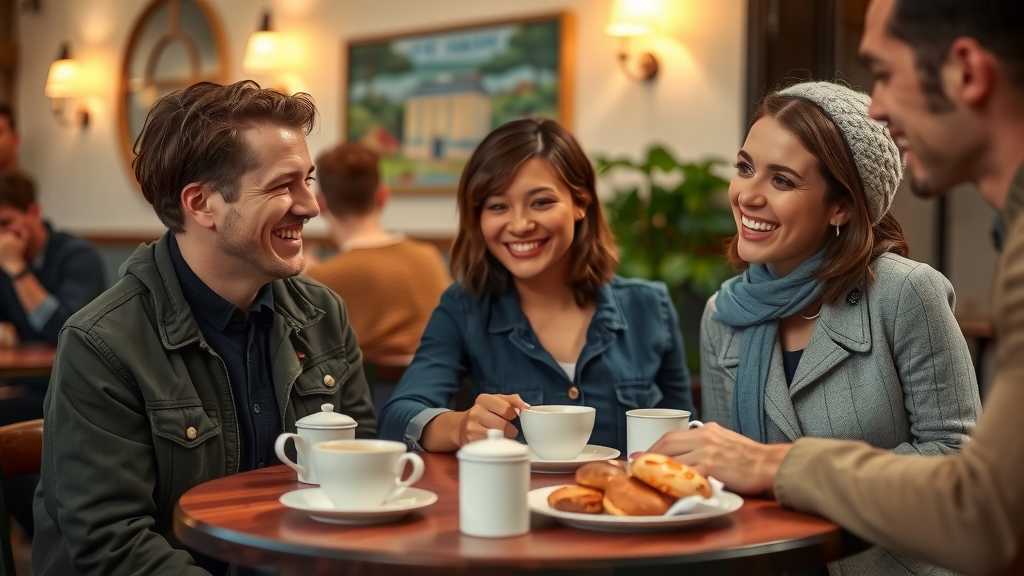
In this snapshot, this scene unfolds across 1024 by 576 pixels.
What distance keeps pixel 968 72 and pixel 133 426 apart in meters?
1.28

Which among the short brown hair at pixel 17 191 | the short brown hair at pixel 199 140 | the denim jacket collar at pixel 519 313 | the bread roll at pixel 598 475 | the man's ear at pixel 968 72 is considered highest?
the man's ear at pixel 968 72

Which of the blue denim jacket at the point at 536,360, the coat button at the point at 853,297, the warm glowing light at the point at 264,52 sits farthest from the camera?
the warm glowing light at the point at 264,52

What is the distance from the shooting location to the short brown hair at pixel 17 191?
4.37 meters

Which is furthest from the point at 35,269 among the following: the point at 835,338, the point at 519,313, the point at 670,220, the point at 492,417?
the point at 835,338

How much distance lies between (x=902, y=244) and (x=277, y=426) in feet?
3.78

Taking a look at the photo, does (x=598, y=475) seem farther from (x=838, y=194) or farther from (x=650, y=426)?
(x=838, y=194)

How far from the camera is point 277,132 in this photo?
2.09 meters

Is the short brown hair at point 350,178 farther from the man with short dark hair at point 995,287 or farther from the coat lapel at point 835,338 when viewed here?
the man with short dark hair at point 995,287

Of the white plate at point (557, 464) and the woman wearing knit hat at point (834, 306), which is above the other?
the woman wearing knit hat at point (834, 306)

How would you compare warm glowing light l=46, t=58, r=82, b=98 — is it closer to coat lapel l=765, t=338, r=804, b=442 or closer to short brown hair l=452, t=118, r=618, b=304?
short brown hair l=452, t=118, r=618, b=304

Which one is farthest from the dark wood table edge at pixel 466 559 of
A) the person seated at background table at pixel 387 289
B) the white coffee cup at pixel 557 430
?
the person seated at background table at pixel 387 289

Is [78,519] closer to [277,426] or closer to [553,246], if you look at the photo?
[277,426]

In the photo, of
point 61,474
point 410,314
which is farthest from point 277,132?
point 410,314

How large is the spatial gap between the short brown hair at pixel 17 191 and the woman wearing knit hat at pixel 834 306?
123 inches
